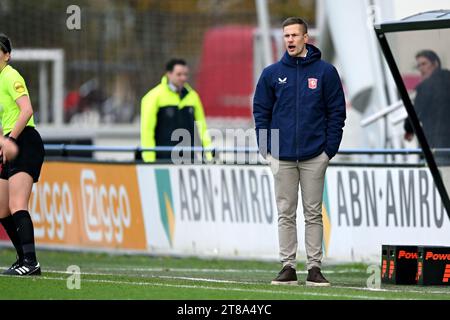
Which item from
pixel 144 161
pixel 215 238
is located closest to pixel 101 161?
pixel 144 161

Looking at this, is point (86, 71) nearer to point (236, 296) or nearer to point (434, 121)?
point (434, 121)

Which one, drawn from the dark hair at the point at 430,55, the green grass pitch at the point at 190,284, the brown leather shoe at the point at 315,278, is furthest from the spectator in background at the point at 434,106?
the brown leather shoe at the point at 315,278

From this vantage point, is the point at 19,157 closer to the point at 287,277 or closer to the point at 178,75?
the point at 287,277

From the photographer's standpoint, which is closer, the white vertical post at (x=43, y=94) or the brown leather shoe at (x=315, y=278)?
the brown leather shoe at (x=315, y=278)

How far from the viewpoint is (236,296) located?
1049 centimetres

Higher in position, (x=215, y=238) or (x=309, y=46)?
(x=309, y=46)

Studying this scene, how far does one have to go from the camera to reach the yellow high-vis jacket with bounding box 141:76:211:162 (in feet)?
56.7

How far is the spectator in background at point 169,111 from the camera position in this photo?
56.7 ft

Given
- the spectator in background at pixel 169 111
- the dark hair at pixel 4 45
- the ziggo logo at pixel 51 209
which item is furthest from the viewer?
the ziggo logo at pixel 51 209

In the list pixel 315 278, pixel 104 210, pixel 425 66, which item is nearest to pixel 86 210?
pixel 104 210

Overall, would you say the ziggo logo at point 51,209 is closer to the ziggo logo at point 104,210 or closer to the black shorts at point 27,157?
the ziggo logo at point 104,210

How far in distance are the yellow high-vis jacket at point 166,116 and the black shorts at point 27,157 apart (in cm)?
515

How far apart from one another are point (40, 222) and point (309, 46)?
6.89 meters

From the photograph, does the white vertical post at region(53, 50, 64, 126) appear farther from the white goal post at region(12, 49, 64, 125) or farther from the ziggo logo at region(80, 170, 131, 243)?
the ziggo logo at region(80, 170, 131, 243)
